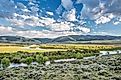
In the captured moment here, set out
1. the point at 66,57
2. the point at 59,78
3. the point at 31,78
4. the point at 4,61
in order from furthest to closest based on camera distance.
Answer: the point at 66,57, the point at 4,61, the point at 31,78, the point at 59,78

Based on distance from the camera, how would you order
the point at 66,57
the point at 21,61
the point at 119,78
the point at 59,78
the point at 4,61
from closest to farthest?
the point at 119,78 < the point at 59,78 < the point at 4,61 < the point at 21,61 < the point at 66,57

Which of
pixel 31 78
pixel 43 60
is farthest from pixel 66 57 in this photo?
pixel 31 78

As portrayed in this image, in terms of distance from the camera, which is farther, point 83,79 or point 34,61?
point 34,61

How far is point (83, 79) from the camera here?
3072cm

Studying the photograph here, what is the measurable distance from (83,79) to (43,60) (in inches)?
2210

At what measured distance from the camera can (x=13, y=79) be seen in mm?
33844

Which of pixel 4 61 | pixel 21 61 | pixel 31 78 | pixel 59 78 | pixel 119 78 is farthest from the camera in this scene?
pixel 21 61

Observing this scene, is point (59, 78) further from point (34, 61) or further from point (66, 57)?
point (66, 57)

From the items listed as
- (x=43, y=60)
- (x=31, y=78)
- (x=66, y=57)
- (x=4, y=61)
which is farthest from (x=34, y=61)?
(x=31, y=78)

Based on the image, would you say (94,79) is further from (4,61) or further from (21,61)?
(21,61)

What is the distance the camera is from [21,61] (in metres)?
85.9

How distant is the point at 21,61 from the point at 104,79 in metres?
58.0

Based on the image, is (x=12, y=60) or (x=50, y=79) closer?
(x=50, y=79)

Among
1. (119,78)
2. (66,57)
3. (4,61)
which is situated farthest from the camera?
(66,57)
